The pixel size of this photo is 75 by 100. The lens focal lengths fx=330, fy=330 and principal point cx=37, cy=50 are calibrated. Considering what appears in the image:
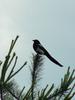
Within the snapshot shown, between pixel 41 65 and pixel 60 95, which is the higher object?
pixel 41 65

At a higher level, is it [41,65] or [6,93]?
[41,65]

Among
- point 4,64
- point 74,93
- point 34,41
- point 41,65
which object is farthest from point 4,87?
point 34,41

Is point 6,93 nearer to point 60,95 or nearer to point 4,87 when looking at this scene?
point 4,87

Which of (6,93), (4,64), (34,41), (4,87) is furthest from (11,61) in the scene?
(34,41)

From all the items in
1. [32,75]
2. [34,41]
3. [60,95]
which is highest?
[34,41]

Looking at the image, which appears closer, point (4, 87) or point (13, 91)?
point (4, 87)

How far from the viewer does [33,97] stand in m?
4.07

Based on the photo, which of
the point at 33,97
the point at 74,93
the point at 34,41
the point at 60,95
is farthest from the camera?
the point at 34,41

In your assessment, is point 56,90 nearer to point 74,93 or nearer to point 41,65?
point 41,65

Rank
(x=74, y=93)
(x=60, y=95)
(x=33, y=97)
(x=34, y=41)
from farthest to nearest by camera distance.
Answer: (x=34, y=41) < (x=60, y=95) < (x=33, y=97) < (x=74, y=93)

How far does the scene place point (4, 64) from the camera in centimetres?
394

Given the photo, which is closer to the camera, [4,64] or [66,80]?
[4,64]

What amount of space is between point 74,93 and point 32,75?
2.69 ft

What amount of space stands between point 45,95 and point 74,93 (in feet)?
1.12
